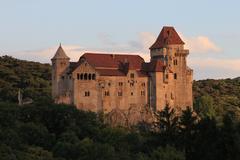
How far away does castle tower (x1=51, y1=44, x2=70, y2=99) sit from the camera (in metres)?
118

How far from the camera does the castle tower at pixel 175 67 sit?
4931 inches

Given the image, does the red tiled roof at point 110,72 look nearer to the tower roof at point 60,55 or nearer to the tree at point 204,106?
the tower roof at point 60,55

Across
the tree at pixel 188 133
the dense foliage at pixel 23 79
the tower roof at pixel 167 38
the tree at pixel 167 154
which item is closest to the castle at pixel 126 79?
the tower roof at pixel 167 38

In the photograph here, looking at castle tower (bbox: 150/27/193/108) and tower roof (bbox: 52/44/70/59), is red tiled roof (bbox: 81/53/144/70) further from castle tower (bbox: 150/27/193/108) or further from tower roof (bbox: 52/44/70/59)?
castle tower (bbox: 150/27/193/108)

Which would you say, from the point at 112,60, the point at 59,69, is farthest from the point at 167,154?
the point at 112,60

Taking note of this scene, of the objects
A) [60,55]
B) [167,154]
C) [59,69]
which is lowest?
[167,154]

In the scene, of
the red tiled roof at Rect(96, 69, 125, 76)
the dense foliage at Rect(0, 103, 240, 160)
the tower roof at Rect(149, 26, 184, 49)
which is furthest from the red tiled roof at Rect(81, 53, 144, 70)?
the dense foliage at Rect(0, 103, 240, 160)

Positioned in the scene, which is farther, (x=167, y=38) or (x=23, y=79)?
(x=23, y=79)

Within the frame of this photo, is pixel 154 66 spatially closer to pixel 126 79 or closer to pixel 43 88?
pixel 126 79

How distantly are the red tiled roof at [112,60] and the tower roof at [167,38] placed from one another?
382cm

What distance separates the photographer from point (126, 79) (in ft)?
398

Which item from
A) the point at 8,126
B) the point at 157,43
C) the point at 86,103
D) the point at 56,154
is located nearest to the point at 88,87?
the point at 86,103

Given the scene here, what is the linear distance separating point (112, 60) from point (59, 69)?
849 centimetres

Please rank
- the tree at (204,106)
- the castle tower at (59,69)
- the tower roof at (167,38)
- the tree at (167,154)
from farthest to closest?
the tree at (204,106), the tower roof at (167,38), the castle tower at (59,69), the tree at (167,154)
